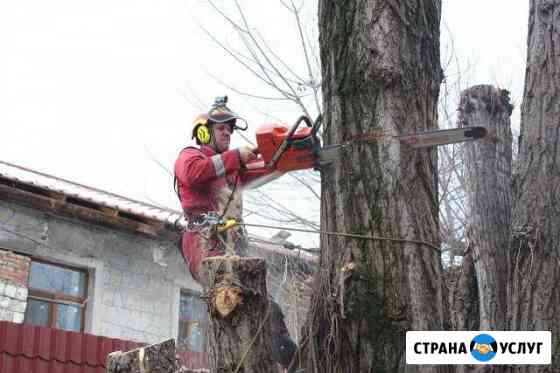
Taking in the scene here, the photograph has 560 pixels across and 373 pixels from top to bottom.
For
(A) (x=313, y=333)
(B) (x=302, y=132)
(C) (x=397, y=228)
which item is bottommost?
(A) (x=313, y=333)

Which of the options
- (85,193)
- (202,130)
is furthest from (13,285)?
(202,130)

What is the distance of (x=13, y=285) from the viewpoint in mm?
10352

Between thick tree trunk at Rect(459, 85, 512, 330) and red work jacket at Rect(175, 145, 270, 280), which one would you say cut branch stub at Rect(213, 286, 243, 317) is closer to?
red work jacket at Rect(175, 145, 270, 280)

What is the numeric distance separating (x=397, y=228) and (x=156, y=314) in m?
8.78

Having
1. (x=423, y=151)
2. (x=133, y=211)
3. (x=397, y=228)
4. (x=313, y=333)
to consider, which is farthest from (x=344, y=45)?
(x=133, y=211)

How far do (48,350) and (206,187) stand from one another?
3780mm

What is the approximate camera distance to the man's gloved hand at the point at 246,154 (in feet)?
17.9

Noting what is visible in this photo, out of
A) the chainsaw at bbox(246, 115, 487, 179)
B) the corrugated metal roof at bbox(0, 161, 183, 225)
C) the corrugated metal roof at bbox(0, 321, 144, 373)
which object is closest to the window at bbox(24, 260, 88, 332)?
the corrugated metal roof at bbox(0, 161, 183, 225)

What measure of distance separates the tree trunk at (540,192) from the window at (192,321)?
821 cm

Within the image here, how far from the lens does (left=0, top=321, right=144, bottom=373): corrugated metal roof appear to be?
27.6 ft

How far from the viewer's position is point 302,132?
461cm

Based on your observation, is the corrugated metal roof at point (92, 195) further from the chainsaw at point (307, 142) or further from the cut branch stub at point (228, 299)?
the cut branch stub at point (228, 299)

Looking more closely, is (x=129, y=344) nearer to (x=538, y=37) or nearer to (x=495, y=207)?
(x=495, y=207)

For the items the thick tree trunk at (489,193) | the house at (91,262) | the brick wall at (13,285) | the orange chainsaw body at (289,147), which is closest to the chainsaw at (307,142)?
the orange chainsaw body at (289,147)
